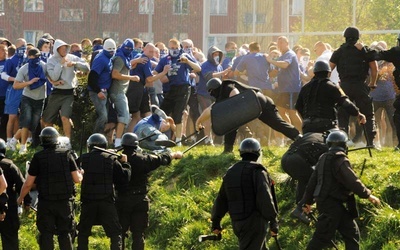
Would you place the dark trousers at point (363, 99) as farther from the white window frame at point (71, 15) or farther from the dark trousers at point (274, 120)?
the white window frame at point (71, 15)

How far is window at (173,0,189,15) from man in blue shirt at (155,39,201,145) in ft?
145

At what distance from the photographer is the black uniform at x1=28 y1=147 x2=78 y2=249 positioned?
17.1 m

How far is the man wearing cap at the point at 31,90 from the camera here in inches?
901

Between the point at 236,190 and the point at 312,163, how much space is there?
7.43 feet

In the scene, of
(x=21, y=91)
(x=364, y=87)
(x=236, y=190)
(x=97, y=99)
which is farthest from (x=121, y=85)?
(x=236, y=190)

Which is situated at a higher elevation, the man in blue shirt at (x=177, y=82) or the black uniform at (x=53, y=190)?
the man in blue shirt at (x=177, y=82)

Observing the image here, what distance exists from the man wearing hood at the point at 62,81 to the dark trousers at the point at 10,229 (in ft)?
17.2

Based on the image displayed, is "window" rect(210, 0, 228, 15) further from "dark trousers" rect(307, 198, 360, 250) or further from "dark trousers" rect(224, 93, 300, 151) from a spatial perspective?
"dark trousers" rect(307, 198, 360, 250)

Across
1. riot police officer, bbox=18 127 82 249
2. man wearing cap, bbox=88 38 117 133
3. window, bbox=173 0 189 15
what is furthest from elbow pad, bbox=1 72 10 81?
window, bbox=173 0 189 15

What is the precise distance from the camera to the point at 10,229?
17.6 meters

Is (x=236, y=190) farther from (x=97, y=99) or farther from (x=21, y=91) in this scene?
(x=21, y=91)

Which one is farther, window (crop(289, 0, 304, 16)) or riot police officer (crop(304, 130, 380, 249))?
window (crop(289, 0, 304, 16))

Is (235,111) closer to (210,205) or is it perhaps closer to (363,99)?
(210,205)

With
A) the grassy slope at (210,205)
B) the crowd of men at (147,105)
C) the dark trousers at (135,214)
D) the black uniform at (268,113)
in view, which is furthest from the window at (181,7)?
the dark trousers at (135,214)
